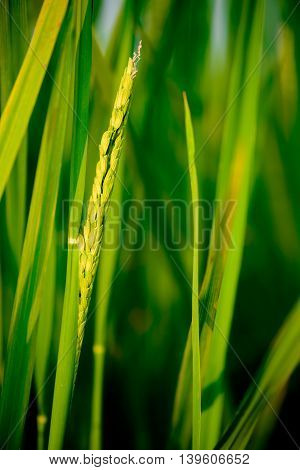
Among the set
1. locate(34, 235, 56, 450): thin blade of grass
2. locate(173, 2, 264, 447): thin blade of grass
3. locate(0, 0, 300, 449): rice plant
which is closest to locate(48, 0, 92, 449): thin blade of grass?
locate(0, 0, 300, 449): rice plant

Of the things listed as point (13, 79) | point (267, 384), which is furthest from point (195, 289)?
point (13, 79)

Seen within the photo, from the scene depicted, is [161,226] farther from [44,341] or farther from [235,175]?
[44,341]

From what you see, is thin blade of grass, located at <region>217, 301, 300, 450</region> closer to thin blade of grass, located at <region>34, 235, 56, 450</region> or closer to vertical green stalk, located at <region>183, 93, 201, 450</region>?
vertical green stalk, located at <region>183, 93, 201, 450</region>

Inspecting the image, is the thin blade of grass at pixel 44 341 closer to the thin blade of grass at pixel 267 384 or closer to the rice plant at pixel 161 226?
the rice plant at pixel 161 226

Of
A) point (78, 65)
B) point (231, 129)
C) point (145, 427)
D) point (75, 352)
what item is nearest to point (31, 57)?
point (78, 65)

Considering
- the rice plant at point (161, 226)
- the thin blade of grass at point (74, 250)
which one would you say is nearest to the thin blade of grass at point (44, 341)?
the rice plant at point (161, 226)
